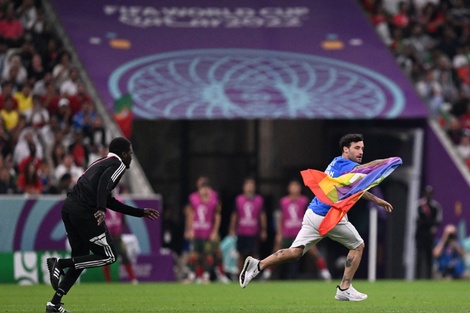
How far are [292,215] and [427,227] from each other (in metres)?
3.50

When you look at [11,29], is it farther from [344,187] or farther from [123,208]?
[123,208]

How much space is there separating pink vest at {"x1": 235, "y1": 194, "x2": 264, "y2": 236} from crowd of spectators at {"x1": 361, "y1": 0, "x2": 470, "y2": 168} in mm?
6011

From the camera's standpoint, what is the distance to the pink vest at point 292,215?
2628 cm

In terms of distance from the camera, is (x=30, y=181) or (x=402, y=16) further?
(x=402, y=16)

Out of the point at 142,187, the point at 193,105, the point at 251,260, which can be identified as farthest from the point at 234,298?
the point at 193,105

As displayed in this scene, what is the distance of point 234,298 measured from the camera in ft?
59.0

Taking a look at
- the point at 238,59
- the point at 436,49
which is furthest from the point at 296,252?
the point at 436,49

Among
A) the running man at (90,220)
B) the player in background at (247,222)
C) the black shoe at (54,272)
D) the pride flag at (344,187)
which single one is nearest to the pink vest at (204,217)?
the player in background at (247,222)

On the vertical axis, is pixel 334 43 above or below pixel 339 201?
above

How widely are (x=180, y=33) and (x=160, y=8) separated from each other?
4.01ft

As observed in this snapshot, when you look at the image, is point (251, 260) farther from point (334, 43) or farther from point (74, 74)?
point (334, 43)

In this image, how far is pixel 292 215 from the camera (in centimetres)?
2631

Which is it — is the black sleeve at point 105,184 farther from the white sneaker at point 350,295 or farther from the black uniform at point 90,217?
the white sneaker at point 350,295

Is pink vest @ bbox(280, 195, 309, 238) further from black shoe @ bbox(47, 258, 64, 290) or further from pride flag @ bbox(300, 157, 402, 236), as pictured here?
black shoe @ bbox(47, 258, 64, 290)
